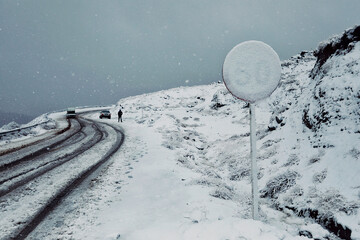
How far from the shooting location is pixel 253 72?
3787 millimetres

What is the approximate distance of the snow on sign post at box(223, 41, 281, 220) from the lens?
3734 mm

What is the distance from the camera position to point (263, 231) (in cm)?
325

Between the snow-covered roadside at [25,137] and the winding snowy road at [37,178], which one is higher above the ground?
the snow-covered roadside at [25,137]

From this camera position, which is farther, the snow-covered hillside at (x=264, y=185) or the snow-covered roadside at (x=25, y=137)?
the snow-covered roadside at (x=25, y=137)

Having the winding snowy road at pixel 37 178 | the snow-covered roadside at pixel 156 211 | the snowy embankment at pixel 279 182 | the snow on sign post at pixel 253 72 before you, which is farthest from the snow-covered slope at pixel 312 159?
the winding snowy road at pixel 37 178

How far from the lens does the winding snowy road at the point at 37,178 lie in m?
4.07

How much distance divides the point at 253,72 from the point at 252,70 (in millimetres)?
38

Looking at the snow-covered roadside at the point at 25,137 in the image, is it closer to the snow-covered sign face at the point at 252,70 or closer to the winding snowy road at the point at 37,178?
the winding snowy road at the point at 37,178

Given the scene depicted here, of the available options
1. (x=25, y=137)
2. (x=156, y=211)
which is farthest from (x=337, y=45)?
(x=25, y=137)

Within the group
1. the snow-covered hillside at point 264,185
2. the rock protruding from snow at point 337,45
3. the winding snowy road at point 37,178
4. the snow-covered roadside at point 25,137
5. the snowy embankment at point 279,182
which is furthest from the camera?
the snow-covered roadside at point 25,137

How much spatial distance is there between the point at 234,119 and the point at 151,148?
10241 millimetres

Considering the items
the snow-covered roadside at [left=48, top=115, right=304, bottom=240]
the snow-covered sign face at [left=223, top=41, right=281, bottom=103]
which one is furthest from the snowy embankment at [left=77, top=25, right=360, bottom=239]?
the snow-covered sign face at [left=223, top=41, right=281, bottom=103]

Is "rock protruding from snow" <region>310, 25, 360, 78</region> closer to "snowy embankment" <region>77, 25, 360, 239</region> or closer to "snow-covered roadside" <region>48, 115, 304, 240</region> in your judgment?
"snowy embankment" <region>77, 25, 360, 239</region>

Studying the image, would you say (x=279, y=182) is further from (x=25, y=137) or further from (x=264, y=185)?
(x=25, y=137)
